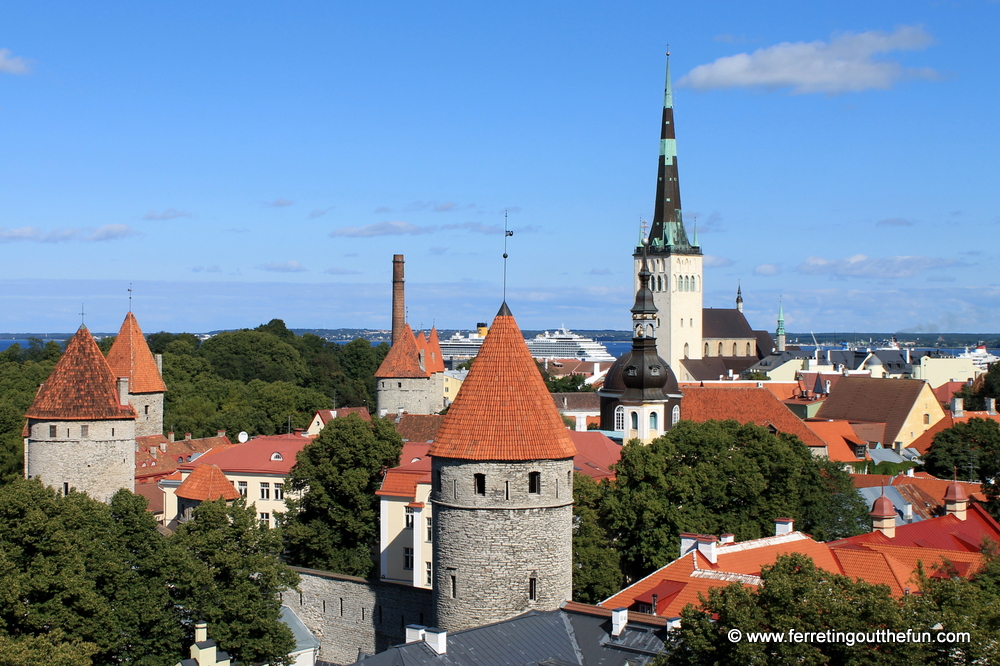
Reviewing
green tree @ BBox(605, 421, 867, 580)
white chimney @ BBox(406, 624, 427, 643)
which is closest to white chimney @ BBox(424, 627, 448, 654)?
white chimney @ BBox(406, 624, 427, 643)

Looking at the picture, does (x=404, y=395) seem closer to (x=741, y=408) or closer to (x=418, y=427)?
(x=418, y=427)

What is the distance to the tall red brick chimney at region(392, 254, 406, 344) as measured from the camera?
80.4m

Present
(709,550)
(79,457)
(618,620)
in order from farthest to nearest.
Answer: (79,457), (709,550), (618,620)

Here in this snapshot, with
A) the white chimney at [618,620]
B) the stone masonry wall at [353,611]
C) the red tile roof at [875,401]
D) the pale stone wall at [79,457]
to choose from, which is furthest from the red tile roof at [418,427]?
the white chimney at [618,620]

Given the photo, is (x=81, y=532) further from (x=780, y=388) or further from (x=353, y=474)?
(x=780, y=388)

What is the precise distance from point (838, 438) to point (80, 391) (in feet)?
116

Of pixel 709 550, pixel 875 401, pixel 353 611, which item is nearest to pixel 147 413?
pixel 353 611

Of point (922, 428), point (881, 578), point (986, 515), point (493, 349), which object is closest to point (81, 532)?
point (493, 349)

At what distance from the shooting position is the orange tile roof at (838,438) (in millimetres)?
56778

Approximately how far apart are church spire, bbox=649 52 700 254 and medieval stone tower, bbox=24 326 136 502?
65.8 metres

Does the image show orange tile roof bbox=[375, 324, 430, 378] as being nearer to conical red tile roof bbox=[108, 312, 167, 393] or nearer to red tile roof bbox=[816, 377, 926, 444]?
conical red tile roof bbox=[108, 312, 167, 393]

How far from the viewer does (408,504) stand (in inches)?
1391

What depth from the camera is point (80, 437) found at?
38.7 meters

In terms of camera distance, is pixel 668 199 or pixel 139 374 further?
pixel 668 199
